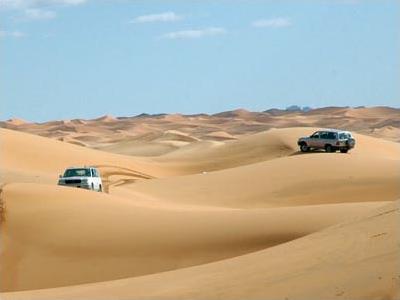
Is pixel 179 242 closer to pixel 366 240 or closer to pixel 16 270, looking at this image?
pixel 16 270

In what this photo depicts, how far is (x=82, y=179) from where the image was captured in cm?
3034

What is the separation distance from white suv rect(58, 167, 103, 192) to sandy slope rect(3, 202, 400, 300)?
15.8 metres

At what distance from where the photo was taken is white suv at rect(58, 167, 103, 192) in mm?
30172

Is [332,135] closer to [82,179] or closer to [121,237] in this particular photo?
[82,179]

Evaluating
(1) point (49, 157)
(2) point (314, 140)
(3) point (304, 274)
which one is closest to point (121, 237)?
(3) point (304, 274)

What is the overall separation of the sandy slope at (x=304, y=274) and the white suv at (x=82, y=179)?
15.8m

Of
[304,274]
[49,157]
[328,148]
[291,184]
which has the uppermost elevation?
[49,157]

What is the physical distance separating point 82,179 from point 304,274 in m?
20.3

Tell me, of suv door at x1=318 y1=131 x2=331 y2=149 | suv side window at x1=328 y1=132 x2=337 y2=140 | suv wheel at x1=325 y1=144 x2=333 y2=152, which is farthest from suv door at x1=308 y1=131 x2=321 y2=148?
suv wheel at x1=325 y1=144 x2=333 y2=152

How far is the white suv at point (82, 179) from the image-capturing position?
30172 mm

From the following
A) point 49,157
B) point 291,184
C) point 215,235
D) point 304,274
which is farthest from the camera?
point 49,157

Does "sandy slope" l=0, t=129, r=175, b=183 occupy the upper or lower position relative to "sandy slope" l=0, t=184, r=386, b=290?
upper

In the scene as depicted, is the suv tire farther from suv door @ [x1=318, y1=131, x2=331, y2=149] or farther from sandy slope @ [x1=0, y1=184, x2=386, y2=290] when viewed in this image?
sandy slope @ [x1=0, y1=184, x2=386, y2=290]

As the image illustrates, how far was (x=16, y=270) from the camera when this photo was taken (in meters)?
18.1
